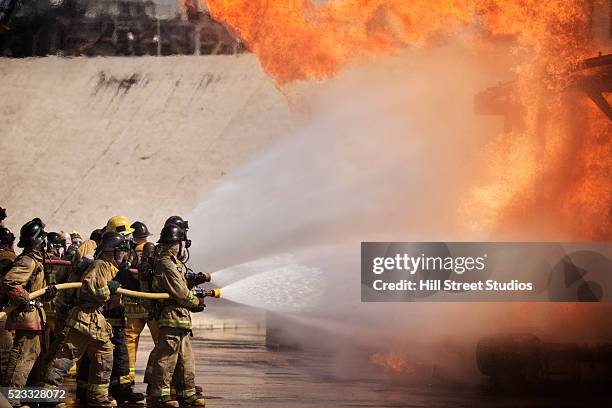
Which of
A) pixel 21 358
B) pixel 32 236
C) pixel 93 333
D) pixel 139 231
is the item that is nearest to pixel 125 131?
pixel 139 231

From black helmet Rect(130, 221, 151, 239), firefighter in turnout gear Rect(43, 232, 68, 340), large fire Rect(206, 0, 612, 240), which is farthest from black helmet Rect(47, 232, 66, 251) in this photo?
large fire Rect(206, 0, 612, 240)

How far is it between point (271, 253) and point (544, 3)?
7.88 meters

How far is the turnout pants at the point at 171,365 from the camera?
42.2 feet

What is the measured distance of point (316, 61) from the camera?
2191 centimetres

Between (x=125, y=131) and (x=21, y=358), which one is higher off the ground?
(x=125, y=131)

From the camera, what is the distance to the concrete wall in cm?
5109

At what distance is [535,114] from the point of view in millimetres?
19109

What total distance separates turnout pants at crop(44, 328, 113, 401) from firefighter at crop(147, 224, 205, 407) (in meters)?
0.59

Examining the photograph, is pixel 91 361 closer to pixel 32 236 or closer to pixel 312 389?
pixel 32 236

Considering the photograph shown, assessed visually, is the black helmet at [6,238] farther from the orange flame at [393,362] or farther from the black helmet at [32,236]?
the orange flame at [393,362]

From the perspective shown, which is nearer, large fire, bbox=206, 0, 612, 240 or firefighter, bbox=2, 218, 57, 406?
firefighter, bbox=2, 218, 57, 406

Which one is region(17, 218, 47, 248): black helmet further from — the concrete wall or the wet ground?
the concrete wall

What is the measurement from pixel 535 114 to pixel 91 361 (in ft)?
30.2

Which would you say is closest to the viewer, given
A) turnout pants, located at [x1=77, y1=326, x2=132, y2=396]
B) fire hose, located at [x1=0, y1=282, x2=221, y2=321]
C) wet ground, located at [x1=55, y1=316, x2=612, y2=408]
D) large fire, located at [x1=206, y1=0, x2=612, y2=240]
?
fire hose, located at [x1=0, y1=282, x2=221, y2=321]
